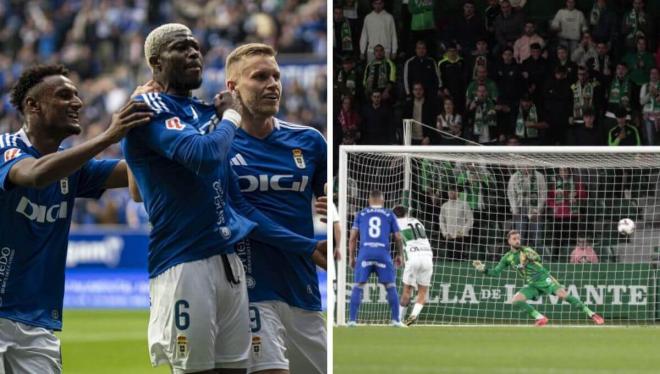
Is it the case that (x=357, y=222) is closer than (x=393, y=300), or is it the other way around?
(x=357, y=222)

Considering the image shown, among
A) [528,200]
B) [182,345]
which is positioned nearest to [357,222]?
[528,200]

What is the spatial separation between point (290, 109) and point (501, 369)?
10451mm

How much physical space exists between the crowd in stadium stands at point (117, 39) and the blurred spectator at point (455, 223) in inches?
343

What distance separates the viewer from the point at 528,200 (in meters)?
9.42

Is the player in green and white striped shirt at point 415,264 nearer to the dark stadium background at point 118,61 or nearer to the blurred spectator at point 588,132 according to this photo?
the blurred spectator at point 588,132

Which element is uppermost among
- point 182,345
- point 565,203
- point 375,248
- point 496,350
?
point 182,345

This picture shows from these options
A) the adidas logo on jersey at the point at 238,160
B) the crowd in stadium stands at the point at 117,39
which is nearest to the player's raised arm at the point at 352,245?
the adidas logo on jersey at the point at 238,160

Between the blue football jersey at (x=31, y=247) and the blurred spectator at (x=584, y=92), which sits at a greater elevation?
the blurred spectator at (x=584, y=92)

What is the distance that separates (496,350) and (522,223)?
4.59 ft

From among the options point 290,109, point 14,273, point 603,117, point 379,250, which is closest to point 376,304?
point 379,250

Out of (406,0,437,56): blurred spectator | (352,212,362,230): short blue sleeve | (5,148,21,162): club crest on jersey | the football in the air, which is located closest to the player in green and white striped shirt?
(352,212,362,230): short blue sleeve

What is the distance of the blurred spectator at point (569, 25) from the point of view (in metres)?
5.93

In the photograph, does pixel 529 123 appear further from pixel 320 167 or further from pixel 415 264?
pixel 415 264

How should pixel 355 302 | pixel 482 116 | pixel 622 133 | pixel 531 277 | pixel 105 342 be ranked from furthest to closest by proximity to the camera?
pixel 105 342 → pixel 531 277 → pixel 355 302 → pixel 622 133 → pixel 482 116
